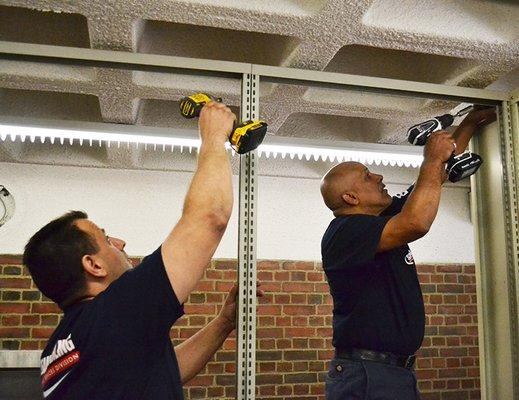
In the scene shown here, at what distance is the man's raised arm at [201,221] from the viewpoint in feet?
3.76

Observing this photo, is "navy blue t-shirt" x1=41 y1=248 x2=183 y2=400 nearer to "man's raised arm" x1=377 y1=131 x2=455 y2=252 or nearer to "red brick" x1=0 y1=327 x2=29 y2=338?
"man's raised arm" x1=377 y1=131 x2=455 y2=252

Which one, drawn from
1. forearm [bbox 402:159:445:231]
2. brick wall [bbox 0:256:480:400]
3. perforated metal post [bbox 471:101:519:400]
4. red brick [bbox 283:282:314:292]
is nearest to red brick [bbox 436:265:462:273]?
brick wall [bbox 0:256:480:400]

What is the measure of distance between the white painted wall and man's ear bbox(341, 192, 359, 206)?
2021 mm

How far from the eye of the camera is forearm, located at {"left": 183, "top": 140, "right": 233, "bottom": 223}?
1232mm

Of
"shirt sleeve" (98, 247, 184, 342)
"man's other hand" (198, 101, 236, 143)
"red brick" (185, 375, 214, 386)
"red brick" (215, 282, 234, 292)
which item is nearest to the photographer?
"shirt sleeve" (98, 247, 184, 342)

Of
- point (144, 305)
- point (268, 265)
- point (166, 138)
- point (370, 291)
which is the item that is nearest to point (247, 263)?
point (370, 291)

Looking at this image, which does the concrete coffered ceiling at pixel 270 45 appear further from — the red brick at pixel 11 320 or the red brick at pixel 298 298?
the red brick at pixel 298 298

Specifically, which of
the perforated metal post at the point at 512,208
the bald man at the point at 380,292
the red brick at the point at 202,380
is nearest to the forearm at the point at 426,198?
the bald man at the point at 380,292

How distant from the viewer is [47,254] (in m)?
1.30

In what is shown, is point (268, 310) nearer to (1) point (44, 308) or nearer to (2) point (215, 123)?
(1) point (44, 308)

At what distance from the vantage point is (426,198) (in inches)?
69.6

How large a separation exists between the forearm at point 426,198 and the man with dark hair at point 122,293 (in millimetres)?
742

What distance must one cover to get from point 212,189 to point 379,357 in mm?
1012

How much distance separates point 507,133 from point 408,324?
93 cm
